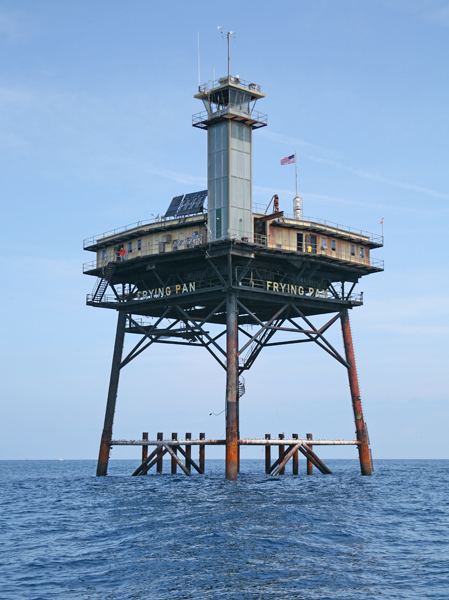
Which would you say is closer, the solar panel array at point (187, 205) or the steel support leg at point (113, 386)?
the solar panel array at point (187, 205)

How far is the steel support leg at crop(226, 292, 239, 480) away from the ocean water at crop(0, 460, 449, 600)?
3.72m

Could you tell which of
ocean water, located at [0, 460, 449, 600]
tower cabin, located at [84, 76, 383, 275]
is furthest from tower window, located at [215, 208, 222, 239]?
ocean water, located at [0, 460, 449, 600]

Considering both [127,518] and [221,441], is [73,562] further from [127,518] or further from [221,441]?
[221,441]

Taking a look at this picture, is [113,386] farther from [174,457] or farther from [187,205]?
[187,205]

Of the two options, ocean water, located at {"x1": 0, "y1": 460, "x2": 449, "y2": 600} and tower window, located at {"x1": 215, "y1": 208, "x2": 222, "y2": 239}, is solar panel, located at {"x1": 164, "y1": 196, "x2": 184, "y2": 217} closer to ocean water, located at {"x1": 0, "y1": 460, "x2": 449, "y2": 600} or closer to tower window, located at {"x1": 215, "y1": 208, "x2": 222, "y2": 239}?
tower window, located at {"x1": 215, "y1": 208, "x2": 222, "y2": 239}

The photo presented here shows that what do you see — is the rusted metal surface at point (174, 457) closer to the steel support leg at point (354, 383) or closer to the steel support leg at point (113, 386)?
the steel support leg at point (113, 386)

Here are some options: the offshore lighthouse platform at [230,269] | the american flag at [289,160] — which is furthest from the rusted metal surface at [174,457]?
the american flag at [289,160]

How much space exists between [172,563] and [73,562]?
4090mm

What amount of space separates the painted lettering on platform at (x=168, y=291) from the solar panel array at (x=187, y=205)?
17.2 ft

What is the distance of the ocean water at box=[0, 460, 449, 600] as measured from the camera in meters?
27.1

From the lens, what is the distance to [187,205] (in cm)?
6700

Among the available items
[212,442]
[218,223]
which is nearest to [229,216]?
[218,223]

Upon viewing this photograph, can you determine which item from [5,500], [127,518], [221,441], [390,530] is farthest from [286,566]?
[5,500]

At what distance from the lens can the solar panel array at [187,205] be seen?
6575 cm
